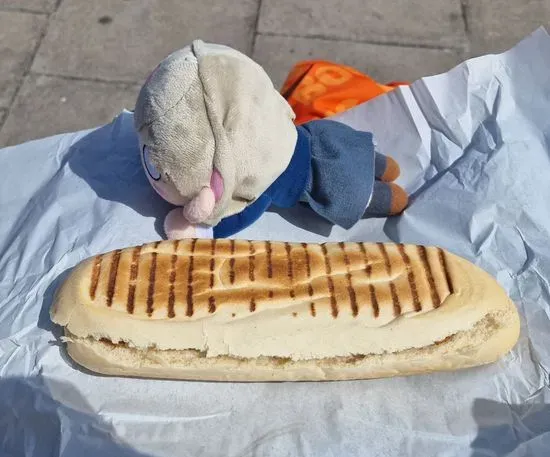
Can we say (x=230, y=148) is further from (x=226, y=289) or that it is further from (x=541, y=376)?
(x=541, y=376)

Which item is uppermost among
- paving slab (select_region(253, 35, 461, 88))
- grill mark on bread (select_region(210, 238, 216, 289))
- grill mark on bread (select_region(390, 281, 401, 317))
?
grill mark on bread (select_region(390, 281, 401, 317))

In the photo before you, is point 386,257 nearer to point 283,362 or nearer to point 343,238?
point 343,238

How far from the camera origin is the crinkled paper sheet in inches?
81.0

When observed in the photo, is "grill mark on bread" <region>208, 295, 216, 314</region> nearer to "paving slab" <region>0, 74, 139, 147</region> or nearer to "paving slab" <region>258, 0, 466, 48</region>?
"paving slab" <region>0, 74, 139, 147</region>

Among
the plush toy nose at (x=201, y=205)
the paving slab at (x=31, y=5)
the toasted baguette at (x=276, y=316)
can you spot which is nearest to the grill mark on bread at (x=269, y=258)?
the toasted baguette at (x=276, y=316)

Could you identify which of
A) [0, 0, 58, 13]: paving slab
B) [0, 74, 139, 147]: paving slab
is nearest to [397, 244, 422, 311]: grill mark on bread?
[0, 74, 139, 147]: paving slab

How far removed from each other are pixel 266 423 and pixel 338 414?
0.22m

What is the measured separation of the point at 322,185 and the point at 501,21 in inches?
92.4

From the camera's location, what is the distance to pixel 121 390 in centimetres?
216

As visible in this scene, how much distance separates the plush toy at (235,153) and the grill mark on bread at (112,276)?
0.25 meters

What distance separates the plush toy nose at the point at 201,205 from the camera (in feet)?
7.24

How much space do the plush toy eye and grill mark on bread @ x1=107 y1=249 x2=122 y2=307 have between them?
0.27 metres

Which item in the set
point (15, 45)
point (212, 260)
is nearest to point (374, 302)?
point (212, 260)

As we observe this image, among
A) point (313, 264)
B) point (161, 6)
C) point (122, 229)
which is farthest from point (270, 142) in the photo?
point (161, 6)
